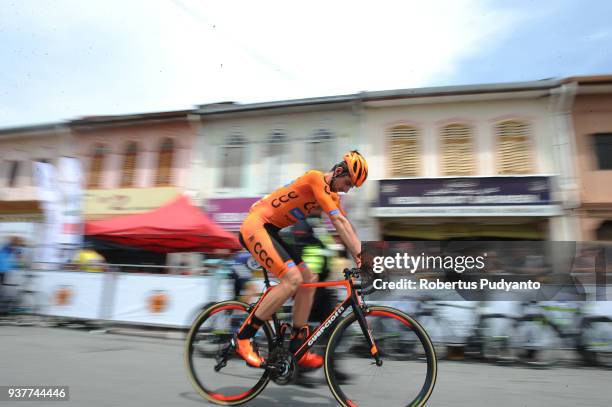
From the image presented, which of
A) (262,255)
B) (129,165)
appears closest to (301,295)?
(262,255)

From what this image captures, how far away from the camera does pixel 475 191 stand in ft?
46.6

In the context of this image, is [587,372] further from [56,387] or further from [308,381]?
[56,387]

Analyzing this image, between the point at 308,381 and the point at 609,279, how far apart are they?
490cm

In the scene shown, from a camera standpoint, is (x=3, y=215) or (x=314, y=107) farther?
(x=3, y=215)

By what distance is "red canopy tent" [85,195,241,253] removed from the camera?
32.3ft

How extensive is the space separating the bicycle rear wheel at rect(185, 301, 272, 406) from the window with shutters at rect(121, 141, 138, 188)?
1623 cm

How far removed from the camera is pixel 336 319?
124 inches

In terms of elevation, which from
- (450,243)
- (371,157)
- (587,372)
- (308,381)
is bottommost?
(587,372)

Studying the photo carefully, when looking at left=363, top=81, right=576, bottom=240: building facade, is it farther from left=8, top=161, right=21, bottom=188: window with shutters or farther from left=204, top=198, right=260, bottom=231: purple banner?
left=8, top=161, right=21, bottom=188: window with shutters

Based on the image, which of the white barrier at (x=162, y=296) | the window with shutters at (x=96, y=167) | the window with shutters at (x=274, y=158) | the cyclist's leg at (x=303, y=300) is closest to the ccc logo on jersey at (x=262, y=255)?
the cyclist's leg at (x=303, y=300)

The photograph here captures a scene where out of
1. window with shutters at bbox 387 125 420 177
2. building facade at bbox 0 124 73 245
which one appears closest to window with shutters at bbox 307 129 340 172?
window with shutters at bbox 387 125 420 177

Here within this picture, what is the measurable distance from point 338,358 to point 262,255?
89cm

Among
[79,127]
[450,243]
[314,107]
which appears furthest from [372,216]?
[79,127]

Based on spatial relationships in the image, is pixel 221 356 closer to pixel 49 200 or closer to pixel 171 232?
pixel 171 232
